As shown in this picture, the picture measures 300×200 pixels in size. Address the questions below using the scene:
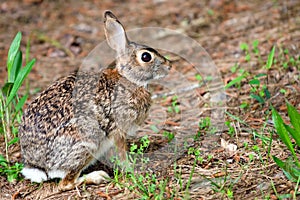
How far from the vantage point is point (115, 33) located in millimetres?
5035

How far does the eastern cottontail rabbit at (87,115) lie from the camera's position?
4.43 meters

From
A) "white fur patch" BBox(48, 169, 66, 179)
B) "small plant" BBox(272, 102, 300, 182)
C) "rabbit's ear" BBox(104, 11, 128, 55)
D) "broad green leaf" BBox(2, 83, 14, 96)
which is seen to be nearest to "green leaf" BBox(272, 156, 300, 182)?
"small plant" BBox(272, 102, 300, 182)

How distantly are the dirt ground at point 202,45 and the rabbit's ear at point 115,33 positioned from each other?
1.08m

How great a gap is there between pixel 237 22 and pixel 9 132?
4.52 meters

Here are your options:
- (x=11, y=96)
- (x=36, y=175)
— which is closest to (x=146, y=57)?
(x=11, y=96)

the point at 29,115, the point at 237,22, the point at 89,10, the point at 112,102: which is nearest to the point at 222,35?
the point at 237,22

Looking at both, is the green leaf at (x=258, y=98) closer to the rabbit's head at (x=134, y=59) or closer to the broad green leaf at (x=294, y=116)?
the rabbit's head at (x=134, y=59)

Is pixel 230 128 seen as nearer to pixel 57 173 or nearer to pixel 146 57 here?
pixel 146 57

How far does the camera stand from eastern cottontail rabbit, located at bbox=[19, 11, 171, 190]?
443cm

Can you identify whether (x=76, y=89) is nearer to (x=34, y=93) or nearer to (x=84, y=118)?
(x=84, y=118)

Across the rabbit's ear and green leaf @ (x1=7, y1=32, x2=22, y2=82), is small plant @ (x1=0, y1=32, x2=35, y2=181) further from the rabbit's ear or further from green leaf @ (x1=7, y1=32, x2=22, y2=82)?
the rabbit's ear

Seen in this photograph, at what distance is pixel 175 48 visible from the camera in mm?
7652

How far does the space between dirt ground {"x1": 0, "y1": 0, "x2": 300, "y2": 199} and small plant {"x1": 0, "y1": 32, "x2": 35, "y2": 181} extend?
0.14 meters

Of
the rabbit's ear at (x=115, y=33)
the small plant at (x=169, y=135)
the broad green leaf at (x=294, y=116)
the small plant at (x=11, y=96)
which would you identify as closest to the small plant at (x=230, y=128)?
the small plant at (x=169, y=135)
